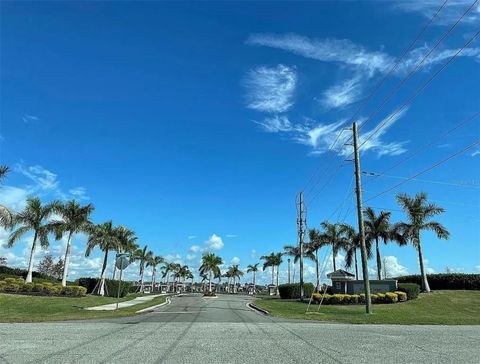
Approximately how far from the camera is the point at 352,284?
167 feet

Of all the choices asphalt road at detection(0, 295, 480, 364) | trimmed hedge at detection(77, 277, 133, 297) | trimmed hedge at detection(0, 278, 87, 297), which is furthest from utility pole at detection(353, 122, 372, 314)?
trimmed hedge at detection(77, 277, 133, 297)

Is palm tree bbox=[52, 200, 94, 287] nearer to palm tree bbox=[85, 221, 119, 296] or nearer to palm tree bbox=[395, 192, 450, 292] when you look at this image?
palm tree bbox=[85, 221, 119, 296]

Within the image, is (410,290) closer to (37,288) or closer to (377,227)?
(377,227)

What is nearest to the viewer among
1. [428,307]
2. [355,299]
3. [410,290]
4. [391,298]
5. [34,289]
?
[34,289]

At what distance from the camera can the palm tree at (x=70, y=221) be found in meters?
46.9

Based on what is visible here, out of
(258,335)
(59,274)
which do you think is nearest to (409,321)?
(258,335)

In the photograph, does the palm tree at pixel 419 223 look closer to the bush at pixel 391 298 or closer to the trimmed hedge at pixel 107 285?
the bush at pixel 391 298

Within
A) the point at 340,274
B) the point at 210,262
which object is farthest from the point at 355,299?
the point at 210,262

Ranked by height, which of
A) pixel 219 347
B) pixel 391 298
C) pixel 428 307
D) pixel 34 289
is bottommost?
pixel 219 347

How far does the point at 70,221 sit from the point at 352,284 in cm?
3228

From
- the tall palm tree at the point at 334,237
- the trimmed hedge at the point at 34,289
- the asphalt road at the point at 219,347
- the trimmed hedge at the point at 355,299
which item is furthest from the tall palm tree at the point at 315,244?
the asphalt road at the point at 219,347

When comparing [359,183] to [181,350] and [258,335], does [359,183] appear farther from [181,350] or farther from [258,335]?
[181,350]

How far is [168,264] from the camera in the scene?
122m

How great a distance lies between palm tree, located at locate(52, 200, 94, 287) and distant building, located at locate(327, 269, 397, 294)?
29.6m
